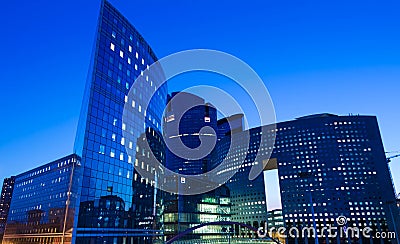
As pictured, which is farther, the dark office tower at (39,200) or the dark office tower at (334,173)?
the dark office tower at (334,173)

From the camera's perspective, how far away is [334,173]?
172250 millimetres

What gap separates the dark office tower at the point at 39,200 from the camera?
93781mm

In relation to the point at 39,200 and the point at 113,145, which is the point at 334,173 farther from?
the point at 113,145

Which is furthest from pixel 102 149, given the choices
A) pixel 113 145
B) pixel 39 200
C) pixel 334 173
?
pixel 334 173

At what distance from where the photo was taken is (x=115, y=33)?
5128 cm

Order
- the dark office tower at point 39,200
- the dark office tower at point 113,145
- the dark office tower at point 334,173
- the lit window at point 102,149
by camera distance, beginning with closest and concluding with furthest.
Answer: the dark office tower at point 113,145
the lit window at point 102,149
the dark office tower at point 39,200
the dark office tower at point 334,173

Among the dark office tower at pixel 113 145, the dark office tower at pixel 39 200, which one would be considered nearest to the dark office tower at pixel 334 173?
the dark office tower at pixel 39 200

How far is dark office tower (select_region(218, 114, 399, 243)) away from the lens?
530ft

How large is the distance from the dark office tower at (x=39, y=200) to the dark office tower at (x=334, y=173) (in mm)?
120791

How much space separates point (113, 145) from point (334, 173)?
16168 centimetres

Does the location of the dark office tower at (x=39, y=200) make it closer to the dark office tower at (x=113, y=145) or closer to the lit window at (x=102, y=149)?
the dark office tower at (x=113, y=145)

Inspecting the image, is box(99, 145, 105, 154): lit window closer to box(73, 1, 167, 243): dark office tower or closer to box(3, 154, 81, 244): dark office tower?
box(73, 1, 167, 243): dark office tower

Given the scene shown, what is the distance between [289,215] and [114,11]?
16189 cm

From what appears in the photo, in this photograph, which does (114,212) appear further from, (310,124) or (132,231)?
(310,124)
